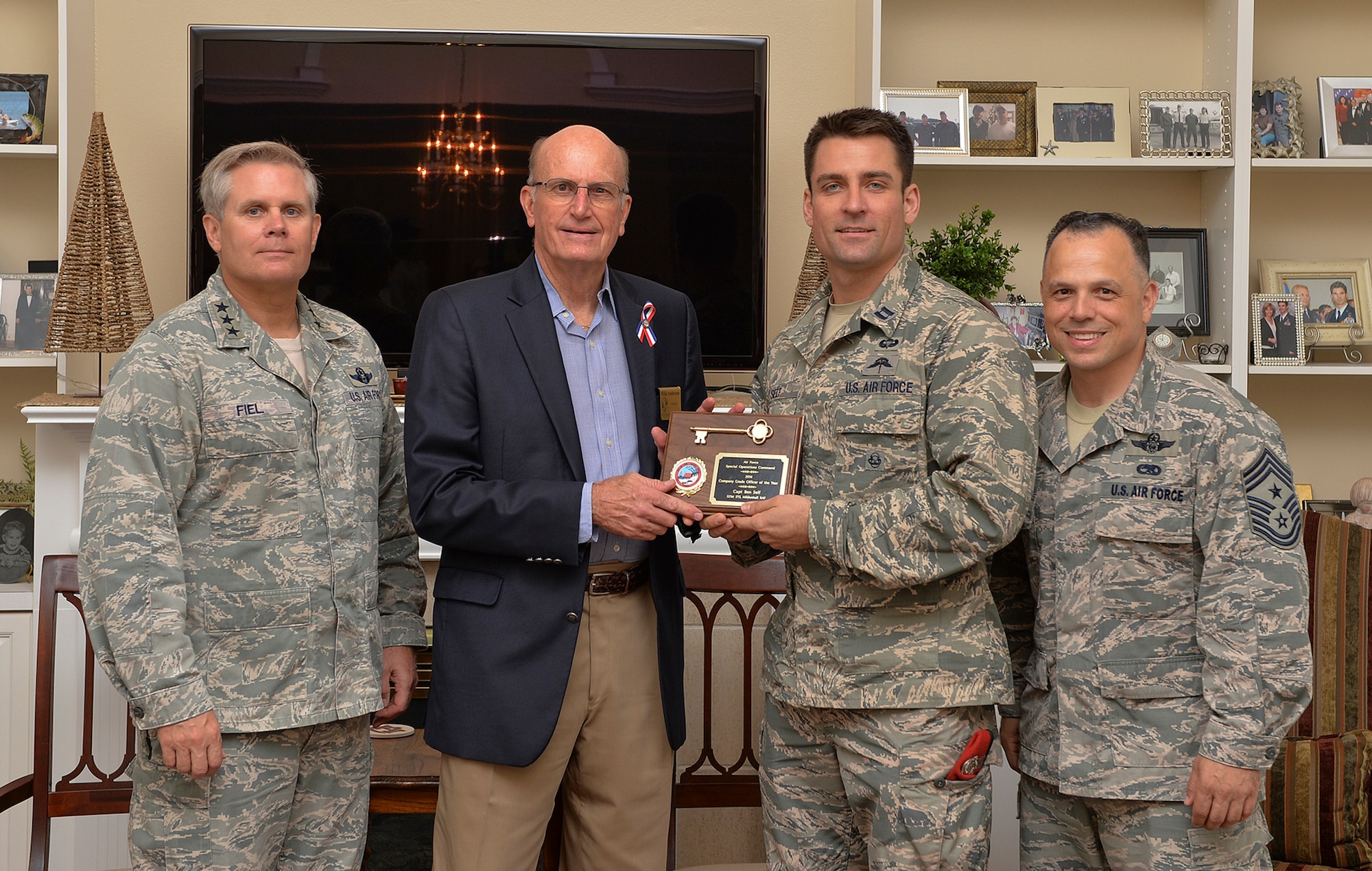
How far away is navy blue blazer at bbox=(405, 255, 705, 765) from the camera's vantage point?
184cm

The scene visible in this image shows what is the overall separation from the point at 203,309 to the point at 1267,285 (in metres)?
3.08

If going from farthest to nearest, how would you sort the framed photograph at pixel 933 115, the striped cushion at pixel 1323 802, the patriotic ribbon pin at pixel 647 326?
the framed photograph at pixel 933 115 → the striped cushion at pixel 1323 802 → the patriotic ribbon pin at pixel 647 326

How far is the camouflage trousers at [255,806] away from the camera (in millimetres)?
1707

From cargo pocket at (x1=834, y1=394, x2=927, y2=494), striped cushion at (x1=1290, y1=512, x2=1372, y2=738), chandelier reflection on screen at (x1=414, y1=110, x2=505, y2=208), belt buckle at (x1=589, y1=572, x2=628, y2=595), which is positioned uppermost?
chandelier reflection on screen at (x1=414, y1=110, x2=505, y2=208)

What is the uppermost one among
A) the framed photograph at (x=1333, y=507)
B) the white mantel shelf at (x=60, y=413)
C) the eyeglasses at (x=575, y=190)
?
the eyeglasses at (x=575, y=190)

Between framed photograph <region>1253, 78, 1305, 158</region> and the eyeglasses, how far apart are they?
7.65ft

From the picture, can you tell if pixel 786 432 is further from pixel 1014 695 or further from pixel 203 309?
pixel 203 309

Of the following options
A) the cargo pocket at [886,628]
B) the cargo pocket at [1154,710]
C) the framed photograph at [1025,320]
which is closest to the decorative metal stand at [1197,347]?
the framed photograph at [1025,320]

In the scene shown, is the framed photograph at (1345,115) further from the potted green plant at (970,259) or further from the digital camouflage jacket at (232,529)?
the digital camouflage jacket at (232,529)

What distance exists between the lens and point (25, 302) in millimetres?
3084

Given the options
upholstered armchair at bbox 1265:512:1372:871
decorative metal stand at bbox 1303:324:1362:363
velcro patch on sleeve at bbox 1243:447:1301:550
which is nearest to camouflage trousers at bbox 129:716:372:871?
velcro patch on sleeve at bbox 1243:447:1301:550

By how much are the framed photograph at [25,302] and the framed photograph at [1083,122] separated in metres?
2.97

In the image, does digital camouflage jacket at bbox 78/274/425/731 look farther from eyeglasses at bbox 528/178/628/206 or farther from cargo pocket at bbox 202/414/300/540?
eyeglasses at bbox 528/178/628/206

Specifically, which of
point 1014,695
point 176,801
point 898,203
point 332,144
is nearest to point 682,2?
point 332,144
